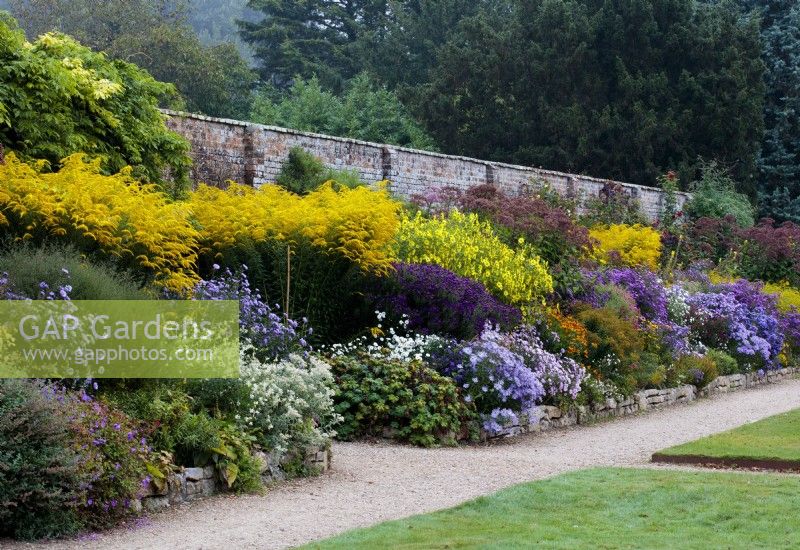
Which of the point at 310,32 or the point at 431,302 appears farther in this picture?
the point at 310,32

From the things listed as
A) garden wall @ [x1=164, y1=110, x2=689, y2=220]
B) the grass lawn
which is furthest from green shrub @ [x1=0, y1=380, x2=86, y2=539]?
garden wall @ [x1=164, y1=110, x2=689, y2=220]

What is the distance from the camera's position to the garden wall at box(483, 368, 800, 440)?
1219 cm

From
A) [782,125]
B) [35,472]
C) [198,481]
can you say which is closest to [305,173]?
[198,481]

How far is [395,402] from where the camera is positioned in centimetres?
1088

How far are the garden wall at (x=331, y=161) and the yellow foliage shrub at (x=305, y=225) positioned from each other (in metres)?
3.15

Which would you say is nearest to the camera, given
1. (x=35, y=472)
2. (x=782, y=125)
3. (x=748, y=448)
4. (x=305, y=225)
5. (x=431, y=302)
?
(x=35, y=472)

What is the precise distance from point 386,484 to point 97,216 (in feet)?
11.2

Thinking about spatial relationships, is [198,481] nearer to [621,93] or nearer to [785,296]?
[785,296]

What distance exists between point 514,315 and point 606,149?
69.5ft

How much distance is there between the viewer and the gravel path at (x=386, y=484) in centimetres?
692

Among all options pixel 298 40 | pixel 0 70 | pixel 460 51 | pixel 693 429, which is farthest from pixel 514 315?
pixel 298 40

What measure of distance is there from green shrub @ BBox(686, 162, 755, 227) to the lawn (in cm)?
1597

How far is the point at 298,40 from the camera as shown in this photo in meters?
45.0

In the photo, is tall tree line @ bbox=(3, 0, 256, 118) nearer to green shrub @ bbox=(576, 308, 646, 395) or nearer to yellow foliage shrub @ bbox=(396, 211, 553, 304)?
yellow foliage shrub @ bbox=(396, 211, 553, 304)
